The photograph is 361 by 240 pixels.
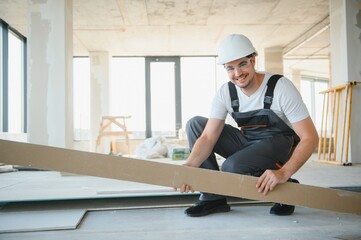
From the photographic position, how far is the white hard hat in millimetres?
1632

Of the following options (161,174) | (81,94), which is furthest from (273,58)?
(161,174)

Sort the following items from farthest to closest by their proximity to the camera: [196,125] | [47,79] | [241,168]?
[47,79], [196,125], [241,168]

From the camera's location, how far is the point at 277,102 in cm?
172

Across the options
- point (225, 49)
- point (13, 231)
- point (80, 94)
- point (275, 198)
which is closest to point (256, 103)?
point (225, 49)

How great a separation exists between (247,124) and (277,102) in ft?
0.75

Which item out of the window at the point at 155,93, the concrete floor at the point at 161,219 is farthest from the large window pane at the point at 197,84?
the concrete floor at the point at 161,219

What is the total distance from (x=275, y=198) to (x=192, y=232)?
54cm

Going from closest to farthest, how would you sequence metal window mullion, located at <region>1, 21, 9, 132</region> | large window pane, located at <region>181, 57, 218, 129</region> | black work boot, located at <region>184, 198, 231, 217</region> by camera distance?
black work boot, located at <region>184, 198, 231, 217</region>
metal window mullion, located at <region>1, 21, 9, 132</region>
large window pane, located at <region>181, 57, 218, 129</region>

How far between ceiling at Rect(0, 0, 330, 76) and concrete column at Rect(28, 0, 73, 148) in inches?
61.9

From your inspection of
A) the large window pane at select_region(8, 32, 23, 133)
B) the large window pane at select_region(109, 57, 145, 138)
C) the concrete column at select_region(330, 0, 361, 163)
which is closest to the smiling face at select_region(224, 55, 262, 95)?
the concrete column at select_region(330, 0, 361, 163)

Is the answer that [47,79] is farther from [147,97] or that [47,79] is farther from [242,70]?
[147,97]

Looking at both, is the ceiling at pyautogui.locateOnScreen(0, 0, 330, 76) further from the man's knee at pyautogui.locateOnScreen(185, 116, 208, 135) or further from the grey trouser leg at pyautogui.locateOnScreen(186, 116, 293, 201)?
the grey trouser leg at pyautogui.locateOnScreen(186, 116, 293, 201)

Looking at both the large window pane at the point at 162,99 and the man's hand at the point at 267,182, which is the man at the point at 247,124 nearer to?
the man's hand at the point at 267,182

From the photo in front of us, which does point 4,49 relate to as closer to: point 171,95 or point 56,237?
point 171,95
